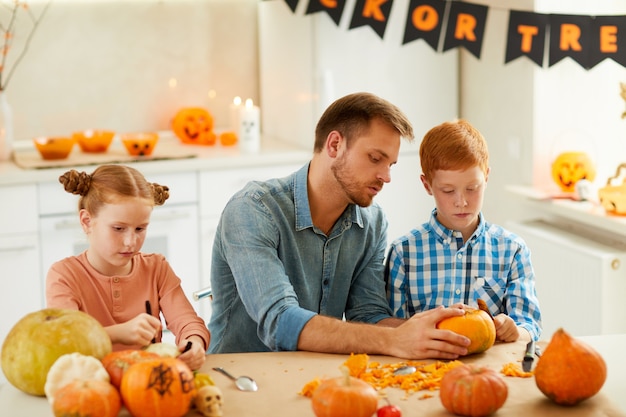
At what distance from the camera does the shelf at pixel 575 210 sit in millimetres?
3393

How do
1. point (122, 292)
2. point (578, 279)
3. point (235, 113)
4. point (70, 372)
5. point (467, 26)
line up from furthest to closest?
1. point (235, 113)
2. point (467, 26)
3. point (578, 279)
4. point (122, 292)
5. point (70, 372)

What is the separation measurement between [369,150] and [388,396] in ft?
2.34

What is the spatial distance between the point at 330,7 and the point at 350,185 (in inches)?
79.3

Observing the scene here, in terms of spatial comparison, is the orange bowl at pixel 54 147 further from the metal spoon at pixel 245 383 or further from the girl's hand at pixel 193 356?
the metal spoon at pixel 245 383

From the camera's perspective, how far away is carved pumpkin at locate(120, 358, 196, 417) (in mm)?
1527

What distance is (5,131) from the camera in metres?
4.10

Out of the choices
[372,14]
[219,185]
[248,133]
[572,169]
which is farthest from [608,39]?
[219,185]

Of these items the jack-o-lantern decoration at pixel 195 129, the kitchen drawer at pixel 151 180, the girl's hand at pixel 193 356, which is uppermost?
the jack-o-lantern decoration at pixel 195 129

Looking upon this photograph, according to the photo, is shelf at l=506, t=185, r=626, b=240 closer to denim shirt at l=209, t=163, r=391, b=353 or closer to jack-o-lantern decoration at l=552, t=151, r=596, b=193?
jack-o-lantern decoration at l=552, t=151, r=596, b=193

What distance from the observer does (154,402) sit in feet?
5.01

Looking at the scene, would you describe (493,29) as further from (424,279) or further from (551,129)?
(424,279)

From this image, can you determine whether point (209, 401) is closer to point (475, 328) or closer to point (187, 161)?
point (475, 328)

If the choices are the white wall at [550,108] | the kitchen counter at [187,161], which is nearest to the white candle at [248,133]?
the kitchen counter at [187,161]

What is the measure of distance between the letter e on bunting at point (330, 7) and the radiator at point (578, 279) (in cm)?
120
